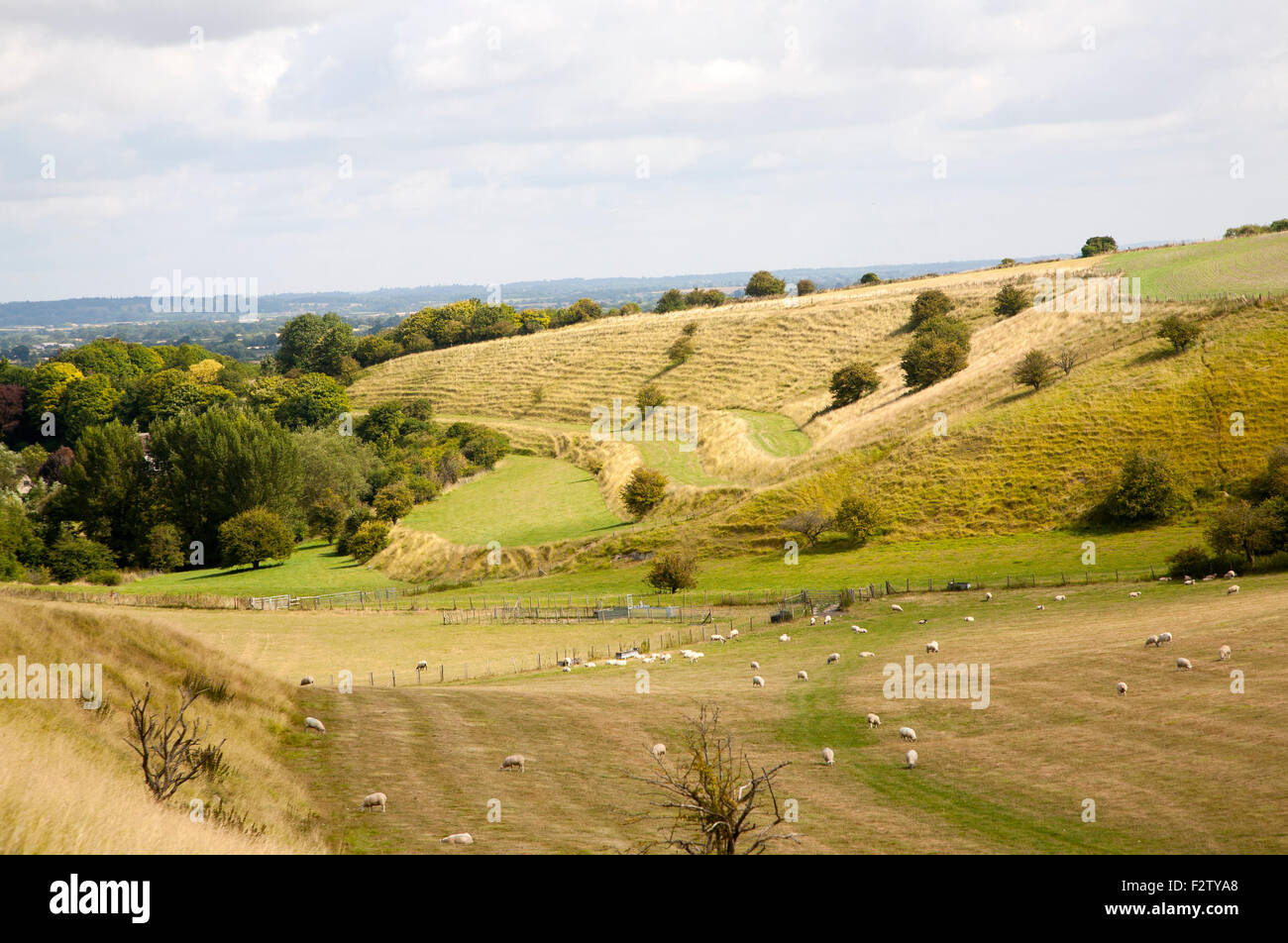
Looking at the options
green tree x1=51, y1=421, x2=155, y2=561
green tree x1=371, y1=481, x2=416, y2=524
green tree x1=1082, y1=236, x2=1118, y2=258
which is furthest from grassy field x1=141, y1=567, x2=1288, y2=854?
green tree x1=1082, y1=236, x2=1118, y2=258

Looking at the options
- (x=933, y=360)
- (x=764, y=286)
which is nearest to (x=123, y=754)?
(x=933, y=360)

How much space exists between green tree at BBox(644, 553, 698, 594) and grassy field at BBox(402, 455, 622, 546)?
61.0 ft

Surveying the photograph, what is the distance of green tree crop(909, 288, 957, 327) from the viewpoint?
115m

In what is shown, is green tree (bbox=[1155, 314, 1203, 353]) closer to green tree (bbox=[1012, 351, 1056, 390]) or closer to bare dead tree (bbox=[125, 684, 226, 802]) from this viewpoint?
green tree (bbox=[1012, 351, 1056, 390])

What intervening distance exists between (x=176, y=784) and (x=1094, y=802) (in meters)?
18.6

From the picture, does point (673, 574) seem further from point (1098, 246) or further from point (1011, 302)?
point (1098, 246)

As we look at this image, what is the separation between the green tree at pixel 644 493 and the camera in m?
80.9

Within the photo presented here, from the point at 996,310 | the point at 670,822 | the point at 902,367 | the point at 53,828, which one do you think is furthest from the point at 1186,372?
the point at 53,828

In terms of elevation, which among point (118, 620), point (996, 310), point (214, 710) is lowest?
point (214, 710)

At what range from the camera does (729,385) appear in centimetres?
11594

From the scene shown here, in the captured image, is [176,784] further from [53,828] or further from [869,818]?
[869,818]

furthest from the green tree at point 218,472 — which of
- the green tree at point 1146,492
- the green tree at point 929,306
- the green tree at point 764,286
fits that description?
the green tree at point 764,286

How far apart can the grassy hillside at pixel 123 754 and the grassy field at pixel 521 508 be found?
51320 millimetres
